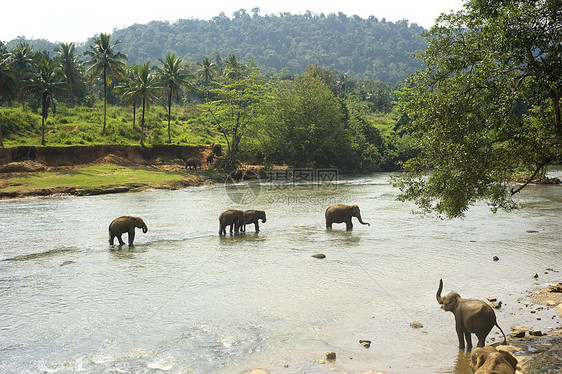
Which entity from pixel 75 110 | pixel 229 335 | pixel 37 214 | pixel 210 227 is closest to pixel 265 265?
pixel 229 335

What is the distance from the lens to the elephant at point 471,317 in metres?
7.79

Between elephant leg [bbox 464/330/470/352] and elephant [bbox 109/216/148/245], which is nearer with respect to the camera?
elephant leg [bbox 464/330/470/352]

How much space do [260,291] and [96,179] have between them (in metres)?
31.0

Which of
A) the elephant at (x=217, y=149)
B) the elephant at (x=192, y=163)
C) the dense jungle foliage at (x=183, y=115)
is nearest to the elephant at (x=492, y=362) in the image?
the elephant at (x=192, y=163)

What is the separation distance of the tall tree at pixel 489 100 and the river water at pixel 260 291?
2822 mm

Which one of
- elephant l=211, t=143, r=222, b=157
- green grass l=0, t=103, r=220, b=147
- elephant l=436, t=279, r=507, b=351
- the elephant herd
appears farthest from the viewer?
elephant l=211, t=143, r=222, b=157

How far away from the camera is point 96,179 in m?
39.7

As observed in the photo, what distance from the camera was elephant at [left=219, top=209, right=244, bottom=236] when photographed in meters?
20.5

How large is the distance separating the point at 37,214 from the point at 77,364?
21.1 metres

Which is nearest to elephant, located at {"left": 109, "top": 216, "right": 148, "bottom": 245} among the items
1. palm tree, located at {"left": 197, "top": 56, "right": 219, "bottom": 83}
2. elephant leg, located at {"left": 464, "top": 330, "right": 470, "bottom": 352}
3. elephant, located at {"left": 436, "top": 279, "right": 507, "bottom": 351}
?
elephant, located at {"left": 436, "top": 279, "right": 507, "bottom": 351}

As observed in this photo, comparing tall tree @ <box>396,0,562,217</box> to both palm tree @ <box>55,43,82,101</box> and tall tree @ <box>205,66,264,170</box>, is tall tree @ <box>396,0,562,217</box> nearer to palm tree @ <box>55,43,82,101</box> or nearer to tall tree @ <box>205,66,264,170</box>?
tall tree @ <box>205,66,264,170</box>

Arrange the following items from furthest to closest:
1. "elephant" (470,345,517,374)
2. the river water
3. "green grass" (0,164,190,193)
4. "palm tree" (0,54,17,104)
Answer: "palm tree" (0,54,17,104) → "green grass" (0,164,190,193) → the river water → "elephant" (470,345,517,374)

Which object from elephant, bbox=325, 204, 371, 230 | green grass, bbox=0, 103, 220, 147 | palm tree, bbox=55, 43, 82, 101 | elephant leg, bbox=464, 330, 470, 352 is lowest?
elephant leg, bbox=464, 330, 470, 352

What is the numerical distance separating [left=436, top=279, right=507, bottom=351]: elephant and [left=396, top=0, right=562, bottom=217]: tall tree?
3.59 m
